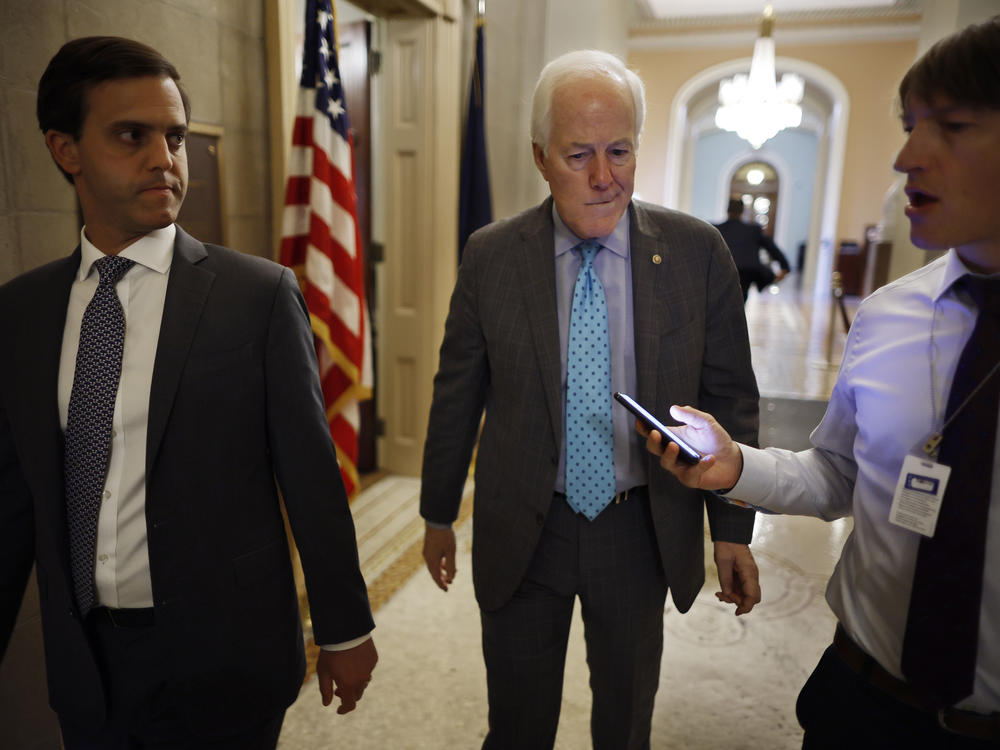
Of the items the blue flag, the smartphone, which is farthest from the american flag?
the smartphone

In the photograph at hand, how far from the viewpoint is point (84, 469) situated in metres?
1.09

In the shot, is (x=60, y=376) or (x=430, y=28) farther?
(x=430, y=28)

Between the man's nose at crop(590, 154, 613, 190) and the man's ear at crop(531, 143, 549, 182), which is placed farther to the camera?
the man's ear at crop(531, 143, 549, 182)

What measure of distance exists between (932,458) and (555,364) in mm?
691

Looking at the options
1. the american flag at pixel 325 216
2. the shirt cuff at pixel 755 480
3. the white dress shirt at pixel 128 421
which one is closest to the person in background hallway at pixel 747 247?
the american flag at pixel 325 216

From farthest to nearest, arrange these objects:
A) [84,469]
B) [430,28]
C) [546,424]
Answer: [430,28] < [546,424] < [84,469]

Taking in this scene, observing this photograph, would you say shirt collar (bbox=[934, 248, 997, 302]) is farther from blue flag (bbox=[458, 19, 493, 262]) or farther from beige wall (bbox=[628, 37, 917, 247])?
beige wall (bbox=[628, 37, 917, 247])

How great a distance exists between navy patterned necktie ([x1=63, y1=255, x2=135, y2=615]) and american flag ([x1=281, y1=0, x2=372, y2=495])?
4.96ft

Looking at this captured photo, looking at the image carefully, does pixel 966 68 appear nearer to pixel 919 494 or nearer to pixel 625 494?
pixel 919 494

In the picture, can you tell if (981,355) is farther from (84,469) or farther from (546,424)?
(84,469)

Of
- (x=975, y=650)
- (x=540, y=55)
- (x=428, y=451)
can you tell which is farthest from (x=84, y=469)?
(x=540, y=55)

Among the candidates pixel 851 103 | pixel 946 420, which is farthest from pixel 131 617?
pixel 851 103

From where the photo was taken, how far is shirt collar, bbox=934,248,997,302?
945mm

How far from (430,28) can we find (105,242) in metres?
3.17
